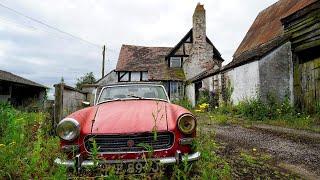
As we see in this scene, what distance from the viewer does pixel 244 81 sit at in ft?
49.0

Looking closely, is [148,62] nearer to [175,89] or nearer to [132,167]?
[175,89]

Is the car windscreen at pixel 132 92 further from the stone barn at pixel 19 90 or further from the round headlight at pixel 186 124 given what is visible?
the stone barn at pixel 19 90

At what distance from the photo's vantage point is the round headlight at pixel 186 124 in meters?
4.03

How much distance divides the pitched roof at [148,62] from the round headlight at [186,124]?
2631 centimetres

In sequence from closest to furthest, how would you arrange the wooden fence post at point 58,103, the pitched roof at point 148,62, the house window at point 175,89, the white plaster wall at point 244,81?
1. the wooden fence post at point 58,103
2. the white plaster wall at point 244,81
3. the house window at point 175,89
4. the pitched roof at point 148,62

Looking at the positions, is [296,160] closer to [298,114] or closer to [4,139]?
[4,139]

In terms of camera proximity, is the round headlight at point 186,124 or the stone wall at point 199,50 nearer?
the round headlight at point 186,124

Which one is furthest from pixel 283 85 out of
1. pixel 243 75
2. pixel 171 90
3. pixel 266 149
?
pixel 171 90

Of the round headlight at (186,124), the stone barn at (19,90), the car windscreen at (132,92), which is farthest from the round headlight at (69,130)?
the stone barn at (19,90)

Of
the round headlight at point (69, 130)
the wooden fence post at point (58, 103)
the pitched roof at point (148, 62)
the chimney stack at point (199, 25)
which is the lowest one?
the round headlight at point (69, 130)

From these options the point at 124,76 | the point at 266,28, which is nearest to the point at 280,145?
the point at 266,28

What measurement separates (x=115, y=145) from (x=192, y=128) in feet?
2.98

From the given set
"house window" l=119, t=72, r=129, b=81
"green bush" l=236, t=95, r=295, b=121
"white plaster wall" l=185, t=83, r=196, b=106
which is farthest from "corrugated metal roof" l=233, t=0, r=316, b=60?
"house window" l=119, t=72, r=129, b=81

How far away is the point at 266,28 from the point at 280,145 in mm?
12978
